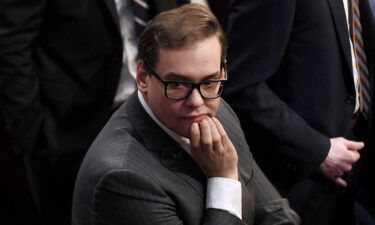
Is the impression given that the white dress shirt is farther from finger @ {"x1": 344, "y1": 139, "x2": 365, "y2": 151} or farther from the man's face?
finger @ {"x1": 344, "y1": 139, "x2": 365, "y2": 151}

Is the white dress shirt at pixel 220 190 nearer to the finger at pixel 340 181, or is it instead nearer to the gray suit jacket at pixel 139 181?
the gray suit jacket at pixel 139 181

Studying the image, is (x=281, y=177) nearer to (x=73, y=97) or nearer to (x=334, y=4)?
(x=334, y=4)

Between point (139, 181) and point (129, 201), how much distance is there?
0.05 meters

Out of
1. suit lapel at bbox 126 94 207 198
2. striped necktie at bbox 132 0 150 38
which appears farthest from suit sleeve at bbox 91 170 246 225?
striped necktie at bbox 132 0 150 38

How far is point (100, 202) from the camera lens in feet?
4.58

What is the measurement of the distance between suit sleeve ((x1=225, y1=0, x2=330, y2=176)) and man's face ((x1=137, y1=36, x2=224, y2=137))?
474 mm

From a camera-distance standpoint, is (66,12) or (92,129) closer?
(66,12)

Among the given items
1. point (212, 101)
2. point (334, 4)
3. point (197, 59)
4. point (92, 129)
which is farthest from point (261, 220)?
point (92, 129)

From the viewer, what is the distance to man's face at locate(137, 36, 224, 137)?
1.40 m

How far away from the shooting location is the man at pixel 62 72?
2195mm

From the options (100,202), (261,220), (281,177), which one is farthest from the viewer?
(281,177)

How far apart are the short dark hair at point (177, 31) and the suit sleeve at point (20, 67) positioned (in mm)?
842

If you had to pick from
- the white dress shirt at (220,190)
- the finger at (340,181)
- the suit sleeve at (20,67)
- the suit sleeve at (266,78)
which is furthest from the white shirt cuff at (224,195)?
the suit sleeve at (20,67)

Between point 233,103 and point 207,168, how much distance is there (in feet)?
1.87
